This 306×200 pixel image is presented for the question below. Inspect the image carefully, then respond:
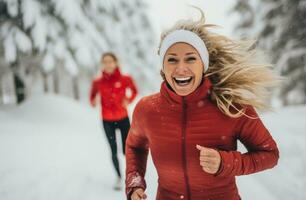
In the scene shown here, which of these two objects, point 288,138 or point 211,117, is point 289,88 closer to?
point 288,138

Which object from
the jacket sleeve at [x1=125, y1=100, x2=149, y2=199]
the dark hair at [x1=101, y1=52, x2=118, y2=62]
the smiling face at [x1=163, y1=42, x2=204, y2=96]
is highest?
the dark hair at [x1=101, y1=52, x2=118, y2=62]

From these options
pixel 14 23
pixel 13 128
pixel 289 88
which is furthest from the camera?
pixel 289 88

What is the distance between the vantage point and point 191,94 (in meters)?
2.33

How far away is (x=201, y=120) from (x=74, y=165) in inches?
236

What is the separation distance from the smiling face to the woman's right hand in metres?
0.73

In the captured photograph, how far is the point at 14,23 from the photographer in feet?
39.9

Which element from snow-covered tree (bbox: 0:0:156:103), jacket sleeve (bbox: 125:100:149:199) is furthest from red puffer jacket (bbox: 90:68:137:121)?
snow-covered tree (bbox: 0:0:156:103)

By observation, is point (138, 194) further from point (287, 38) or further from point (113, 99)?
point (287, 38)

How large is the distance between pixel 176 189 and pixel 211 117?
54 cm

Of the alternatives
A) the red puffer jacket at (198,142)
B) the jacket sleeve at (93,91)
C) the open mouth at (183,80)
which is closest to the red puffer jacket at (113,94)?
the jacket sleeve at (93,91)

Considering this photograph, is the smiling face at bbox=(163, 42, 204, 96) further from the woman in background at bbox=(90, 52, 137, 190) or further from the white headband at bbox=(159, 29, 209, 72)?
the woman in background at bbox=(90, 52, 137, 190)

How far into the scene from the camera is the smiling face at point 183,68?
2.35 m

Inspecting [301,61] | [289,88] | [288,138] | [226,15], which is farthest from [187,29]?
[226,15]

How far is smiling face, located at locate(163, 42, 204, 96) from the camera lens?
2.35 metres
